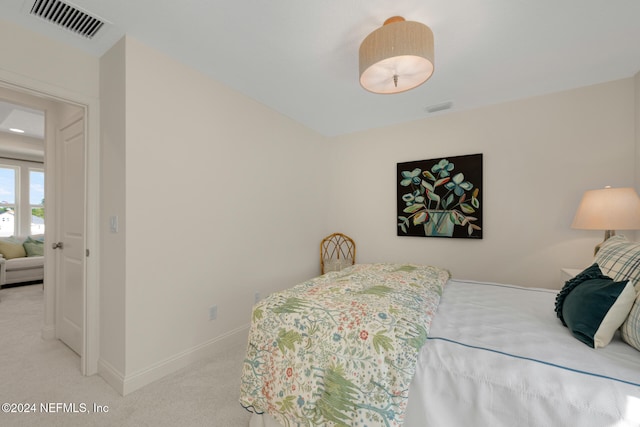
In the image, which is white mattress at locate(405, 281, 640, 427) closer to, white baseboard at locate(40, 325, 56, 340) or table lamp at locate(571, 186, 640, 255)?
table lamp at locate(571, 186, 640, 255)

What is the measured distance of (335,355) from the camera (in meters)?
1.16

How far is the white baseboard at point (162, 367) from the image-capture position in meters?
1.80

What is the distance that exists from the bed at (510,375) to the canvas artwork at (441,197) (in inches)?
58.7

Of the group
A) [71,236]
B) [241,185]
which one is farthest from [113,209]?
[241,185]

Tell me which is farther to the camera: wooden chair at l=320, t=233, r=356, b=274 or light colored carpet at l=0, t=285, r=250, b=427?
wooden chair at l=320, t=233, r=356, b=274

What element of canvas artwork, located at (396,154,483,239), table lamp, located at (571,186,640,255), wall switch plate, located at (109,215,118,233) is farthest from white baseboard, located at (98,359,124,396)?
table lamp, located at (571,186,640,255)

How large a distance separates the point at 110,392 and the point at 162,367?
315 mm

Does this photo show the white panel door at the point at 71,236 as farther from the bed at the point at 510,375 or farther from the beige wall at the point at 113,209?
the bed at the point at 510,375

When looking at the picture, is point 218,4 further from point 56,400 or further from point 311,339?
point 56,400

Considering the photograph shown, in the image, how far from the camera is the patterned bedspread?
107 centimetres

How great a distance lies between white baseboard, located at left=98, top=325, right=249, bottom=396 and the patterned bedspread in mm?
1020

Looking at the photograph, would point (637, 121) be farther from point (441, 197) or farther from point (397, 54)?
point (397, 54)

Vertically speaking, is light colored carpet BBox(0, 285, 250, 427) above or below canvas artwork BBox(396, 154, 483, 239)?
below

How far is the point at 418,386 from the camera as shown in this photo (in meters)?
1.09
